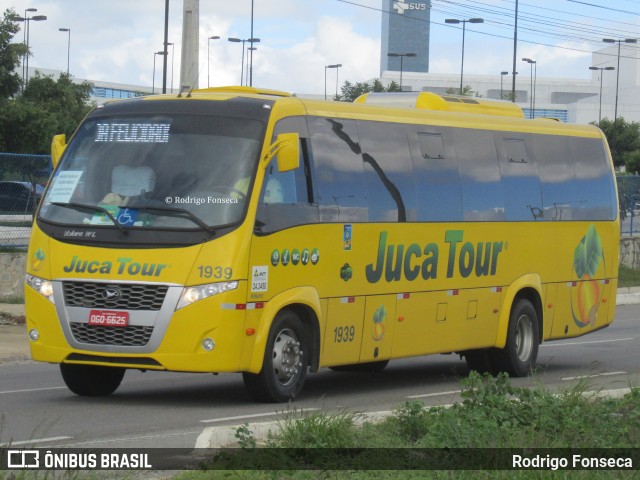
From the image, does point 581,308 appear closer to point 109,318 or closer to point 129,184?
point 129,184

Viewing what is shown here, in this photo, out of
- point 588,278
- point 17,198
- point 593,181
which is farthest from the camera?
point 17,198

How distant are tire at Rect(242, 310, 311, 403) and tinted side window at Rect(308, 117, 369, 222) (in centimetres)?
117

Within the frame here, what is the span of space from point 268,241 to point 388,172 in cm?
246

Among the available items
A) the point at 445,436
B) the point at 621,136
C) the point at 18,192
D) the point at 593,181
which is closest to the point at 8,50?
the point at 18,192

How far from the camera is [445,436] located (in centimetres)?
874

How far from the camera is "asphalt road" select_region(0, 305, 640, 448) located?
34.0 feet

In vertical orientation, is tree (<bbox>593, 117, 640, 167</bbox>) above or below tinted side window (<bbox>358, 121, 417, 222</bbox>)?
above

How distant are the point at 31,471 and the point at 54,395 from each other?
596 centimetres

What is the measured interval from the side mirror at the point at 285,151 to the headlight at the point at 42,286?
2.33m

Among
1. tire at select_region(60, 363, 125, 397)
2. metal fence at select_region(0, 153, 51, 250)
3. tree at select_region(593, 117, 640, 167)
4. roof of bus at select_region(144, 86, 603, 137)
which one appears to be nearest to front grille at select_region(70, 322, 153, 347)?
tire at select_region(60, 363, 125, 397)

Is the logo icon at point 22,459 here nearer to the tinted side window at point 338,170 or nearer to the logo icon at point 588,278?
the tinted side window at point 338,170

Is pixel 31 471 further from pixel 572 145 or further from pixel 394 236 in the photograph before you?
pixel 572 145

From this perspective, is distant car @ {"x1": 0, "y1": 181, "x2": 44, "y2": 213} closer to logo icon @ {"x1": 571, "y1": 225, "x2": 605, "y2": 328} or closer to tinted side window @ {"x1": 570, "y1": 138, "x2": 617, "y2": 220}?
tinted side window @ {"x1": 570, "y1": 138, "x2": 617, "y2": 220}

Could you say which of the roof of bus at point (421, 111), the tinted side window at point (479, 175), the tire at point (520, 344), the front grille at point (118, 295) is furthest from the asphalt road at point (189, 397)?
the roof of bus at point (421, 111)
